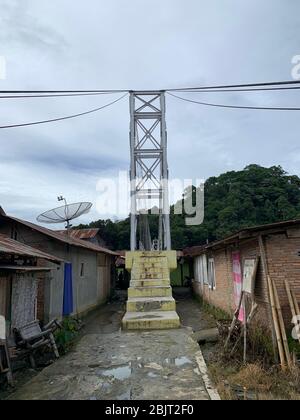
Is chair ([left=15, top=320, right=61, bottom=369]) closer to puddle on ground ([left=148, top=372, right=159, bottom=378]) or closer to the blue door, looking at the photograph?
puddle on ground ([left=148, top=372, right=159, bottom=378])

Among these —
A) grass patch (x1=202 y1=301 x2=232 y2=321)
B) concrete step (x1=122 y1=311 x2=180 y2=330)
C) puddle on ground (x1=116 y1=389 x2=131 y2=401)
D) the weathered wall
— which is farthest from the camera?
grass patch (x1=202 y1=301 x2=232 y2=321)

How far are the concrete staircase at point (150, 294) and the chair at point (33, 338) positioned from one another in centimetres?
236

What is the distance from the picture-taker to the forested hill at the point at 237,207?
28.3m

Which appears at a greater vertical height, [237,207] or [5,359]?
[237,207]

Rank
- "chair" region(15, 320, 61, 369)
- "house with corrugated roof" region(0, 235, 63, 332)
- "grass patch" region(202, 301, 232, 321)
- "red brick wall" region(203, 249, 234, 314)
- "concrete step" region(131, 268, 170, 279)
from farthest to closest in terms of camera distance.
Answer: "concrete step" region(131, 268, 170, 279), "grass patch" region(202, 301, 232, 321), "red brick wall" region(203, 249, 234, 314), "chair" region(15, 320, 61, 369), "house with corrugated roof" region(0, 235, 63, 332)

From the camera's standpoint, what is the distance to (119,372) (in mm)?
5188

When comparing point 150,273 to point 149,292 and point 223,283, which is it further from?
point 223,283

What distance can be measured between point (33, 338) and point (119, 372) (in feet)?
5.70

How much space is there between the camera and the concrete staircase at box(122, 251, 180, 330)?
823 centimetres

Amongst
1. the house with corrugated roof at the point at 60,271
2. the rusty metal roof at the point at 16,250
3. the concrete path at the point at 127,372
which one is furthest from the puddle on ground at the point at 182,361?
the house with corrugated roof at the point at 60,271

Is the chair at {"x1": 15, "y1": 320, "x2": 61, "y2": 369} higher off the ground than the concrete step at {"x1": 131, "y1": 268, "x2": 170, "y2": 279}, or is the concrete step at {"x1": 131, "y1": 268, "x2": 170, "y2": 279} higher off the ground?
the concrete step at {"x1": 131, "y1": 268, "x2": 170, "y2": 279}

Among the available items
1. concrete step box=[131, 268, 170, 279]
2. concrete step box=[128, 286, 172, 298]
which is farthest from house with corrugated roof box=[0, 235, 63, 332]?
concrete step box=[131, 268, 170, 279]

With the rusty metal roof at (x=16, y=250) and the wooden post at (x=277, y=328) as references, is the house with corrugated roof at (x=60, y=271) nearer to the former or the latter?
the rusty metal roof at (x=16, y=250)

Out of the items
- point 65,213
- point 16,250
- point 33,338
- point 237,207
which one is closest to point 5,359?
point 33,338
